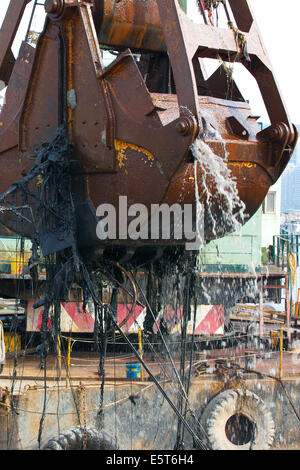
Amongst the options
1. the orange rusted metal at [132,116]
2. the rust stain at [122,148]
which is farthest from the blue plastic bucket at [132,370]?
the rust stain at [122,148]

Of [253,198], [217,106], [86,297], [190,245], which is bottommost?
[86,297]

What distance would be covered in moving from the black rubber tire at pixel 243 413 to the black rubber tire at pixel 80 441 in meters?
2.85

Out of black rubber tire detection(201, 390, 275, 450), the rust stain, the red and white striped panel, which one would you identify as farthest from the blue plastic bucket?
the rust stain

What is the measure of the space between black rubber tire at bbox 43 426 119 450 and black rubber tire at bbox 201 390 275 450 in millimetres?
2852

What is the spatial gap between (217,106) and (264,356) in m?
13.1

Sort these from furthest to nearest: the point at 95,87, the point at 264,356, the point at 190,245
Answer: the point at 264,356 < the point at 190,245 < the point at 95,87

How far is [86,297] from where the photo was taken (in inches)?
284

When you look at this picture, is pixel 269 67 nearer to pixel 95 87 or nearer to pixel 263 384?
pixel 95 87
